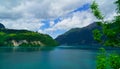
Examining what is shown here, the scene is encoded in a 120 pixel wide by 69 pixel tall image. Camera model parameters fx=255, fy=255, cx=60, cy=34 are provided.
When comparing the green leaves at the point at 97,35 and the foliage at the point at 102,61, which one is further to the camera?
the green leaves at the point at 97,35

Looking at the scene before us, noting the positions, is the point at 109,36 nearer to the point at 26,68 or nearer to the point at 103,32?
the point at 103,32

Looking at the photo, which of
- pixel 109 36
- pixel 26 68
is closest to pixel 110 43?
pixel 109 36

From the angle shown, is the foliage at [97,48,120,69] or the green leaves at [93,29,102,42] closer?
the foliage at [97,48,120,69]

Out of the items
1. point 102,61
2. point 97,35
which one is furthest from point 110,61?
point 97,35

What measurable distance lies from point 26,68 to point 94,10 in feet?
315

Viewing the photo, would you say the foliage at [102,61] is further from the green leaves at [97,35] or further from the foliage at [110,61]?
the green leaves at [97,35]

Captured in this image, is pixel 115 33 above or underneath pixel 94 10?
underneath

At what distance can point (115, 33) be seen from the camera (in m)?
13.3

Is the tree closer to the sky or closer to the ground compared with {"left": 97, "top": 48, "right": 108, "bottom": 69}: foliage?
closer to the sky

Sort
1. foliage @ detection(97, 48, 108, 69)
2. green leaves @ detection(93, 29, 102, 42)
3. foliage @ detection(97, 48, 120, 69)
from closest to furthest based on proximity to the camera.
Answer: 1. foliage @ detection(97, 48, 120, 69)
2. foliage @ detection(97, 48, 108, 69)
3. green leaves @ detection(93, 29, 102, 42)

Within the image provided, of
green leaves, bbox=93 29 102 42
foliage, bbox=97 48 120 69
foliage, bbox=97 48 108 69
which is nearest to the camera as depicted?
foliage, bbox=97 48 120 69

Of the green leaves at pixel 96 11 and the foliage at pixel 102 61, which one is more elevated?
the green leaves at pixel 96 11

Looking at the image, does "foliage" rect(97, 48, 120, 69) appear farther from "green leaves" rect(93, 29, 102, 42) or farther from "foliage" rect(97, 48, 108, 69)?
"green leaves" rect(93, 29, 102, 42)

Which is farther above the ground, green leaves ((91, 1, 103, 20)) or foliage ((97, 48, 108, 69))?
green leaves ((91, 1, 103, 20))
